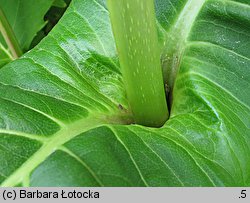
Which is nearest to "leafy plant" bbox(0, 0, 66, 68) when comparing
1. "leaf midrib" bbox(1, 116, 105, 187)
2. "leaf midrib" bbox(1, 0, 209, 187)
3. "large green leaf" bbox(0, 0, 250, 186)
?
"large green leaf" bbox(0, 0, 250, 186)

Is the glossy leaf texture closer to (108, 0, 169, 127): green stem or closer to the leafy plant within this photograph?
the leafy plant

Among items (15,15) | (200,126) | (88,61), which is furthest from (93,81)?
(15,15)

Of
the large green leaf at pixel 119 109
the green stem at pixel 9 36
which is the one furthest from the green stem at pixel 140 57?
the green stem at pixel 9 36

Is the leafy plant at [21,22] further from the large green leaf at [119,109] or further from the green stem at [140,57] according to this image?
the green stem at [140,57]

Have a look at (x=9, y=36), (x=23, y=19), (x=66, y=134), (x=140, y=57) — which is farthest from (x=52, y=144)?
(x=23, y=19)

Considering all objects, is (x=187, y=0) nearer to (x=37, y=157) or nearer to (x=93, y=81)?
(x=93, y=81)
